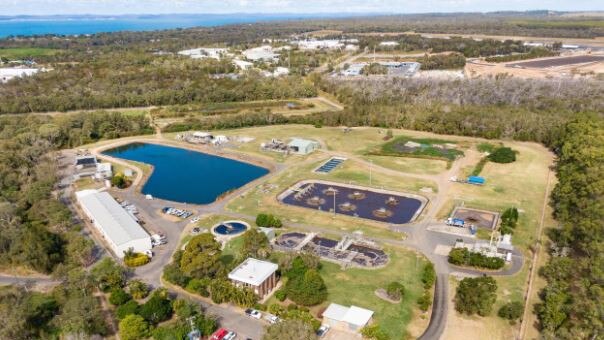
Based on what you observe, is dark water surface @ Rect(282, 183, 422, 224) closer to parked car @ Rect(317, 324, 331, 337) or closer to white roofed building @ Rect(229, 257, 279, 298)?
white roofed building @ Rect(229, 257, 279, 298)

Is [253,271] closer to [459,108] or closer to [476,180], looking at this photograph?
[476,180]

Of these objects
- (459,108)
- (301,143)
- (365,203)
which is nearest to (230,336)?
(365,203)

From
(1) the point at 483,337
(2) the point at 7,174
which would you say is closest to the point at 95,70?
(2) the point at 7,174

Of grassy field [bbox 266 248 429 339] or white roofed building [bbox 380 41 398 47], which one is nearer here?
grassy field [bbox 266 248 429 339]

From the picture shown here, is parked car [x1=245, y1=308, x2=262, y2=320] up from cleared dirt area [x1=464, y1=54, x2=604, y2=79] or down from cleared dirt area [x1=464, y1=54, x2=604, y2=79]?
down

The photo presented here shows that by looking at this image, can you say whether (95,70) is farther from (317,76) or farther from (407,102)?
(407,102)

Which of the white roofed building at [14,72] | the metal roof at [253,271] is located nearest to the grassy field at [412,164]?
the metal roof at [253,271]

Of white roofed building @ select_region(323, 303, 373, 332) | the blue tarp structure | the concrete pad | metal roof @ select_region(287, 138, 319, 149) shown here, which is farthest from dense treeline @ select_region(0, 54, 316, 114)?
white roofed building @ select_region(323, 303, 373, 332)
